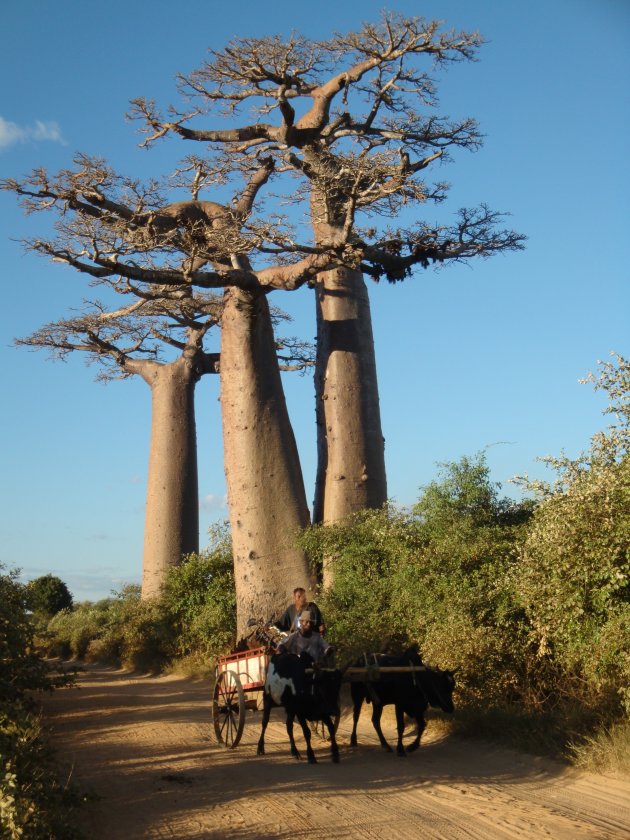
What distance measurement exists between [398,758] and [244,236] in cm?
502

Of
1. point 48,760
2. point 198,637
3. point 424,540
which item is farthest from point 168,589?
point 48,760

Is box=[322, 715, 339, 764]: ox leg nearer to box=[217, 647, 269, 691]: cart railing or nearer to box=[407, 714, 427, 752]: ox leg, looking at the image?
box=[407, 714, 427, 752]: ox leg

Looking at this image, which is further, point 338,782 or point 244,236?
point 244,236

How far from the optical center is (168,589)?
42.7ft

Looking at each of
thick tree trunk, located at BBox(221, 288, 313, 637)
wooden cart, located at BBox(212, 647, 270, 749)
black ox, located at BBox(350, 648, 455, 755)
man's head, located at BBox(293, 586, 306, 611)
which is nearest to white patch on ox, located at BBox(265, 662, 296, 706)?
wooden cart, located at BBox(212, 647, 270, 749)

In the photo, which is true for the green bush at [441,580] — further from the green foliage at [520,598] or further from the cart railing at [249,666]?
the cart railing at [249,666]

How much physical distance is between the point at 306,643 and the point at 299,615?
0.94 ft

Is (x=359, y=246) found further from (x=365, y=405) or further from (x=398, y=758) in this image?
(x=398, y=758)

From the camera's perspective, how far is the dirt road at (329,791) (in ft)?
14.1

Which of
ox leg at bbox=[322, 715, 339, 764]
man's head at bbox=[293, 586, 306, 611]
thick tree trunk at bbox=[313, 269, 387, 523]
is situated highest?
thick tree trunk at bbox=[313, 269, 387, 523]

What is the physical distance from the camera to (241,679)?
6.88 meters

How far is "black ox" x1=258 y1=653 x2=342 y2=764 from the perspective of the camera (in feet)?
19.3

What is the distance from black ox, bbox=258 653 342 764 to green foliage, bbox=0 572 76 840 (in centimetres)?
141

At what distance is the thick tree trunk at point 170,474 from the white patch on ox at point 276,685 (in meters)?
8.71
